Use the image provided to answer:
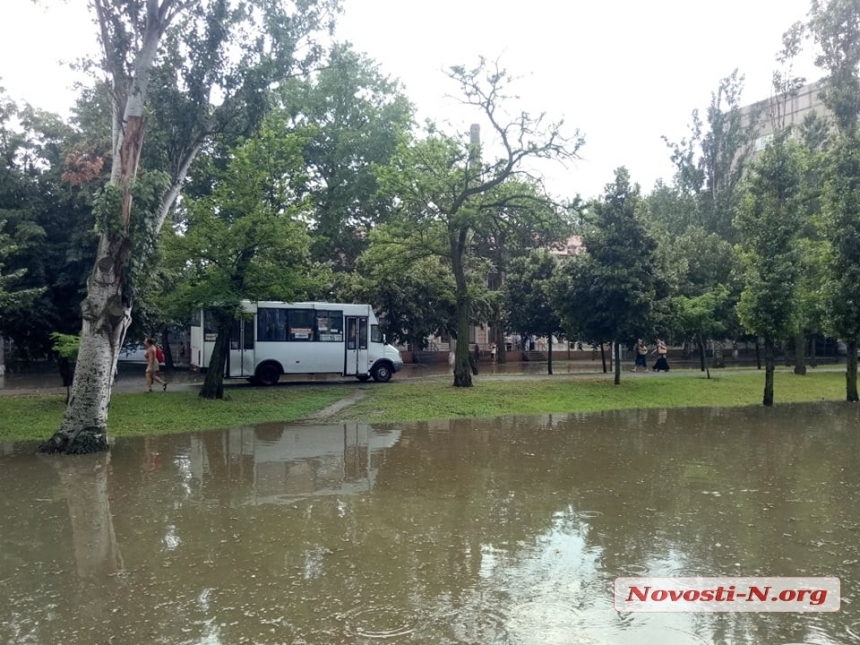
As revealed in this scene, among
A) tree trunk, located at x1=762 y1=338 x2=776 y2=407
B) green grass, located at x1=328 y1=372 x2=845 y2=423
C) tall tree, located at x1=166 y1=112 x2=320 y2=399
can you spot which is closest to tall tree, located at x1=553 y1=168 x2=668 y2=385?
green grass, located at x1=328 y1=372 x2=845 y2=423

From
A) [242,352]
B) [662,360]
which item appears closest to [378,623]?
[242,352]

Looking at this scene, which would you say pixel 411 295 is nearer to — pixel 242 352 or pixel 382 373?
pixel 382 373

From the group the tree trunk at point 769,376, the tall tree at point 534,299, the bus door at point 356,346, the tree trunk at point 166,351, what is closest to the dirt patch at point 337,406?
the bus door at point 356,346

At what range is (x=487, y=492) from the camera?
29.6 ft

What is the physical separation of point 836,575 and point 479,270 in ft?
82.8

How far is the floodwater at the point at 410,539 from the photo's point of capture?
16.2ft

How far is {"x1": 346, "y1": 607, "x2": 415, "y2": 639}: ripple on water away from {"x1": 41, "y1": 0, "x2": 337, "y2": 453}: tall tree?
Result: 8.54 metres

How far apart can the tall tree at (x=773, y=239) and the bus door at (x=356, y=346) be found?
481 inches

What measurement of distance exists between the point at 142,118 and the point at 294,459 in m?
6.50

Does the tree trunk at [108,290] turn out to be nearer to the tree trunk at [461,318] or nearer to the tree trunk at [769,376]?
the tree trunk at [461,318]

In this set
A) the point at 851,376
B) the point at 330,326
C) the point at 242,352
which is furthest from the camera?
the point at 330,326

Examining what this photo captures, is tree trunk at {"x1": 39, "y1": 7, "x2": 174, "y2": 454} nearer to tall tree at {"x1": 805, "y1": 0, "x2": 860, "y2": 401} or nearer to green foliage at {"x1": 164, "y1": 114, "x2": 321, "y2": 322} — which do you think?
green foliage at {"x1": 164, "y1": 114, "x2": 321, "y2": 322}

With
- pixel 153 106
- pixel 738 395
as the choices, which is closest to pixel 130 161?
pixel 153 106

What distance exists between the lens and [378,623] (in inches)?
196
